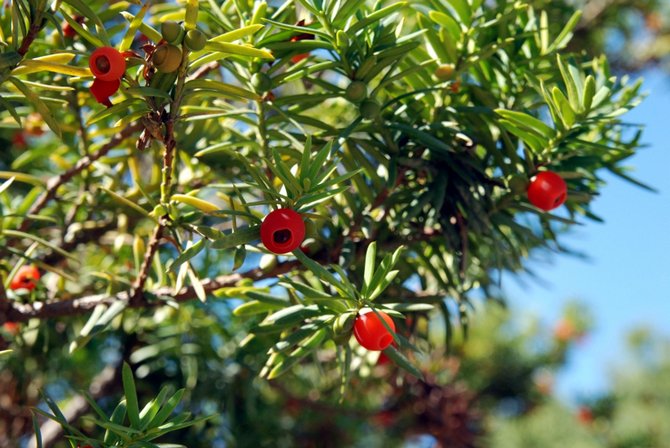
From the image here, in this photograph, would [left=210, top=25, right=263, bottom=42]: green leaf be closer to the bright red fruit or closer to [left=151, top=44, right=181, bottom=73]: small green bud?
[left=151, top=44, right=181, bottom=73]: small green bud

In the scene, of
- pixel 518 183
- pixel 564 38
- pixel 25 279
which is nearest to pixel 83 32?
pixel 25 279

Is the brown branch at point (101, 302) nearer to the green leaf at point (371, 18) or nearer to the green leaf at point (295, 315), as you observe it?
the green leaf at point (295, 315)

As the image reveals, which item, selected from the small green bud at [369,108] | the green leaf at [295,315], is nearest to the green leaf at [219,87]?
the small green bud at [369,108]

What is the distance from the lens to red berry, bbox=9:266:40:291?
4.57ft

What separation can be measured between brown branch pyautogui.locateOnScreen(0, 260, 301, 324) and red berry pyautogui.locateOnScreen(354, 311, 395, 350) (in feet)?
0.96

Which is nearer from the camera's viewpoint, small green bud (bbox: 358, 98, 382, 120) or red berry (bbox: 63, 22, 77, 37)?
small green bud (bbox: 358, 98, 382, 120)

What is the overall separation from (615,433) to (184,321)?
3111 millimetres

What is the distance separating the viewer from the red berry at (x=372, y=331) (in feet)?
3.37

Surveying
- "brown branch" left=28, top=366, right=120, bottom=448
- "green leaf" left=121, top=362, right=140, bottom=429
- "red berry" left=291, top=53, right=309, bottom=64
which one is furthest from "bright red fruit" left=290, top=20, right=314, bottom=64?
"brown branch" left=28, top=366, right=120, bottom=448

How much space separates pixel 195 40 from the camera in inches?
36.6

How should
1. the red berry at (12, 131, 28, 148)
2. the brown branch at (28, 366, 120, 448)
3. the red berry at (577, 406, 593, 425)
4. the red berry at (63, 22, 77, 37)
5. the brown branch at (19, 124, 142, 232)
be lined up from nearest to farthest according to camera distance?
the red berry at (63, 22, 77, 37) → the brown branch at (19, 124, 142, 232) → the brown branch at (28, 366, 120, 448) → the red berry at (12, 131, 28, 148) → the red berry at (577, 406, 593, 425)

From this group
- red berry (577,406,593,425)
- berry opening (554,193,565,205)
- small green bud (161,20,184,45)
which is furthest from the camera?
red berry (577,406,593,425)

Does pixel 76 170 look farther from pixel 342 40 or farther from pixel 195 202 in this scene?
pixel 342 40

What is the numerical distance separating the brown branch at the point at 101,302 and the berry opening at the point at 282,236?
325 mm
